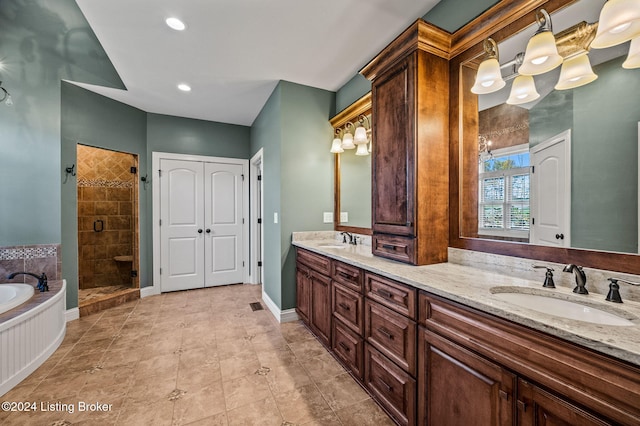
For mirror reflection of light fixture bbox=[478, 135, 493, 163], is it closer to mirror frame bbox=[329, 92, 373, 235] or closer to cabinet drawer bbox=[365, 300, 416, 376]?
cabinet drawer bbox=[365, 300, 416, 376]

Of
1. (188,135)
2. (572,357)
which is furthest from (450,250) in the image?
(188,135)

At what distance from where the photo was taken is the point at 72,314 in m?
3.09

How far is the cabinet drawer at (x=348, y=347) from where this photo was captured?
73.8 inches

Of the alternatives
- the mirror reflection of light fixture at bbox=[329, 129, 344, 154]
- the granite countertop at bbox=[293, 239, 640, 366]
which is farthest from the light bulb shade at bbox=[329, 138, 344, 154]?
the granite countertop at bbox=[293, 239, 640, 366]

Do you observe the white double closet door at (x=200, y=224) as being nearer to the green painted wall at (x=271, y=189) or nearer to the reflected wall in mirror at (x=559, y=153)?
the green painted wall at (x=271, y=189)

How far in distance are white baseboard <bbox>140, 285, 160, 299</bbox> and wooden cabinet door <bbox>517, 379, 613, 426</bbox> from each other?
4538 mm

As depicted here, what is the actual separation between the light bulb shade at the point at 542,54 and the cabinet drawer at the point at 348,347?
6.19ft

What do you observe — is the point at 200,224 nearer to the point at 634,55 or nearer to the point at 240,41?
the point at 240,41

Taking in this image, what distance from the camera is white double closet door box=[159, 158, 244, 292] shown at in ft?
13.7

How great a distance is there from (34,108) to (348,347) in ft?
13.2

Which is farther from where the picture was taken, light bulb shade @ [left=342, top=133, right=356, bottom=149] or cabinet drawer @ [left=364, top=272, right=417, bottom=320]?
light bulb shade @ [left=342, top=133, right=356, bottom=149]

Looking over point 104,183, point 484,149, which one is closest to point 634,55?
point 484,149

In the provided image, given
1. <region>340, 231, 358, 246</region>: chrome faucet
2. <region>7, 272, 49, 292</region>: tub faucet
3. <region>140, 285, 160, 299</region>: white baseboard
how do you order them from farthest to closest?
<region>140, 285, 160, 299</region>: white baseboard
<region>340, 231, 358, 246</region>: chrome faucet
<region>7, 272, 49, 292</region>: tub faucet

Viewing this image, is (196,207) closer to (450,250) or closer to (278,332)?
(278,332)
